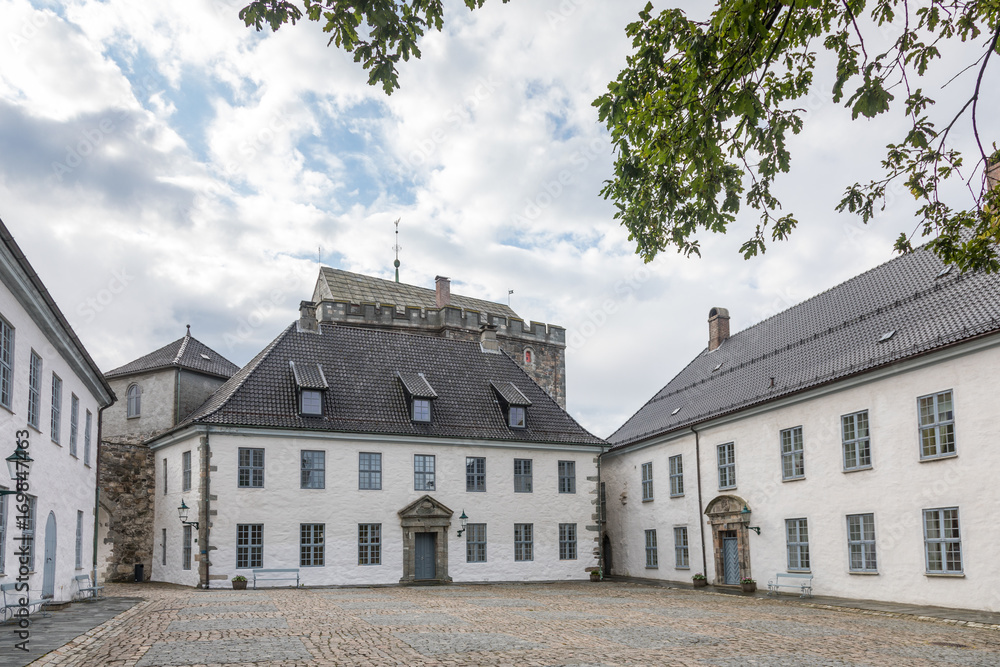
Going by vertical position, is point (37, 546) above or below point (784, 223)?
below

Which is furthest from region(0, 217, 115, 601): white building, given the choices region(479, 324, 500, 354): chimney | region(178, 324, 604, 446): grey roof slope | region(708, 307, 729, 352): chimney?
region(708, 307, 729, 352): chimney

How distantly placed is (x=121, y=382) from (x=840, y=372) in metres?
27.5

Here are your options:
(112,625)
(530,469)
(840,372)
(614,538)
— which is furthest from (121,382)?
(840,372)

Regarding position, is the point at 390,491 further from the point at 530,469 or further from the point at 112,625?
the point at 112,625

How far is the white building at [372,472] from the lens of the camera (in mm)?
Result: 28406

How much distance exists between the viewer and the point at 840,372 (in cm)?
2314

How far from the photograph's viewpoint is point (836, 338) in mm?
25578

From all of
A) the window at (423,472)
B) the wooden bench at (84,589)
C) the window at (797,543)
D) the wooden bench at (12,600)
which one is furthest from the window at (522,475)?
the wooden bench at (12,600)

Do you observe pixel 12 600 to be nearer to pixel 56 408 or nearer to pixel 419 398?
pixel 56 408

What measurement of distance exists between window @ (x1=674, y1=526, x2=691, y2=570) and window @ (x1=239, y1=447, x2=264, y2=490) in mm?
14017

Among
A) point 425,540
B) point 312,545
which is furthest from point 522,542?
point 312,545

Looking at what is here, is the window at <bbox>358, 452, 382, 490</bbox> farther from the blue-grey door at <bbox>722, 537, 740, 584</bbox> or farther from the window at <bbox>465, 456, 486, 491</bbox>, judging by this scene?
the blue-grey door at <bbox>722, 537, 740, 584</bbox>

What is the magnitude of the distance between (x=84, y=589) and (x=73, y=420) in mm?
3996

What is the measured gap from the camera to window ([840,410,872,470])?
72.6 ft
